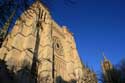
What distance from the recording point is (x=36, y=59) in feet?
63.5

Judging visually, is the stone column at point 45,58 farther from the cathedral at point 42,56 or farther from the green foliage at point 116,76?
the green foliage at point 116,76

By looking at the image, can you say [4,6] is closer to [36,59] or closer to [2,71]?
[2,71]

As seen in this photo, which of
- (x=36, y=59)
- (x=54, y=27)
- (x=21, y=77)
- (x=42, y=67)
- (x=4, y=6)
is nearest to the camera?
(x=4, y=6)

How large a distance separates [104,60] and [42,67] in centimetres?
982

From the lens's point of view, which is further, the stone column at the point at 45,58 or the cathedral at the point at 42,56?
the stone column at the point at 45,58

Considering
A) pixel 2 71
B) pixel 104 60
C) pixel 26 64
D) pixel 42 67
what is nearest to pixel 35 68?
pixel 42 67

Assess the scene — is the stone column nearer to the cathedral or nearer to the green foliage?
the cathedral

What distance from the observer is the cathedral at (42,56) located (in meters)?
15.6

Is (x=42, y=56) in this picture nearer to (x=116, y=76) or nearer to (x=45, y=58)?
(x=45, y=58)

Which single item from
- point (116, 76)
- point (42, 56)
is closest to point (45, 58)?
point (42, 56)

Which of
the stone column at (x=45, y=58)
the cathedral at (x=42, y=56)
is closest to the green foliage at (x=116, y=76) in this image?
the cathedral at (x=42, y=56)

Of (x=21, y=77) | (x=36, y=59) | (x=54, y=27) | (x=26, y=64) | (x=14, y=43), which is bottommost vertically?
(x=21, y=77)

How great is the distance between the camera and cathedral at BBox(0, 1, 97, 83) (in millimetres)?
15633

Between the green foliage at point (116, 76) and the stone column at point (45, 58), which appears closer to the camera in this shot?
the green foliage at point (116, 76)
